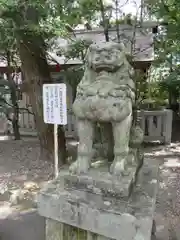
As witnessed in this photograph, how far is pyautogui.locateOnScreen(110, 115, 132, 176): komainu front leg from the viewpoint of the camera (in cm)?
184

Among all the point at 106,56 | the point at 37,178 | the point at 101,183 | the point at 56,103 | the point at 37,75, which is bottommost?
the point at 37,178

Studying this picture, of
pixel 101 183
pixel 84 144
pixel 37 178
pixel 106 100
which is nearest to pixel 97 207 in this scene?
pixel 101 183

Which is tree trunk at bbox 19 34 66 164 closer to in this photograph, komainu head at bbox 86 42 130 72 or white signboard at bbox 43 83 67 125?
white signboard at bbox 43 83 67 125

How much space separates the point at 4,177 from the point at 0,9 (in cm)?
265

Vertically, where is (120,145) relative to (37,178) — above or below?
above

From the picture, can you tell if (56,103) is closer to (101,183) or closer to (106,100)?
(106,100)

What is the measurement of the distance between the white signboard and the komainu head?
815 millimetres

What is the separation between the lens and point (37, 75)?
174 inches

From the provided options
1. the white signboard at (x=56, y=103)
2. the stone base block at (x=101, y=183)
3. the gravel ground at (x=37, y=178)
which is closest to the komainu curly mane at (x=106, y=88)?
the stone base block at (x=101, y=183)

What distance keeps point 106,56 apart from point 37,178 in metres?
3.01

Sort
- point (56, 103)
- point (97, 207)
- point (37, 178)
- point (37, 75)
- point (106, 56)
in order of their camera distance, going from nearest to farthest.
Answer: point (97, 207)
point (106, 56)
point (56, 103)
point (37, 178)
point (37, 75)

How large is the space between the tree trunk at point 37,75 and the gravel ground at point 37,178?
1.72 feet

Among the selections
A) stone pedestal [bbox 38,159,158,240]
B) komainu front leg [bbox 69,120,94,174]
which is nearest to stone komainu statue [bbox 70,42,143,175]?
komainu front leg [bbox 69,120,94,174]

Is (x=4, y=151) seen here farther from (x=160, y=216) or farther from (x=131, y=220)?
(x=131, y=220)
